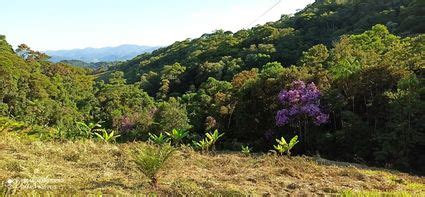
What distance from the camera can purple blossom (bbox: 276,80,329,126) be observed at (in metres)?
19.0

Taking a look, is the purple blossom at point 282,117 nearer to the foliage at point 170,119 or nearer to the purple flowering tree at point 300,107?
the purple flowering tree at point 300,107

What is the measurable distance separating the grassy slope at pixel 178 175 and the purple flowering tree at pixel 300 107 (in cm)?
675

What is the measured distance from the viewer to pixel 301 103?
1930 cm

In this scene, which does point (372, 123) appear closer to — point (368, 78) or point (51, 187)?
point (368, 78)

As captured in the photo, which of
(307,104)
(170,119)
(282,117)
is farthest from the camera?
(170,119)

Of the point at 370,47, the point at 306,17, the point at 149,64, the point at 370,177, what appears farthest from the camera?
the point at 149,64

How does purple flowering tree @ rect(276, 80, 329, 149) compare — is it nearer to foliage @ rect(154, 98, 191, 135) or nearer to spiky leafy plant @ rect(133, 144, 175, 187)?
foliage @ rect(154, 98, 191, 135)

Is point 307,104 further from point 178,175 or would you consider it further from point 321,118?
point 178,175

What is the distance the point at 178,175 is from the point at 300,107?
11.1m

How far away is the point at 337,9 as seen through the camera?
63.0 meters

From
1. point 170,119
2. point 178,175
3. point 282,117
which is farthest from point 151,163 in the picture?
point 170,119

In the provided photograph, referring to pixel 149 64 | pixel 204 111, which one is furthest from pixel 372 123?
pixel 149 64

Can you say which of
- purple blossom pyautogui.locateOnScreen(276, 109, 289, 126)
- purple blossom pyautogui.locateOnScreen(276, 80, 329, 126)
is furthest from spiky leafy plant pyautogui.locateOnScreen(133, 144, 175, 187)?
purple blossom pyautogui.locateOnScreen(276, 109, 289, 126)

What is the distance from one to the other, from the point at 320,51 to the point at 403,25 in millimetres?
Result: 17919
